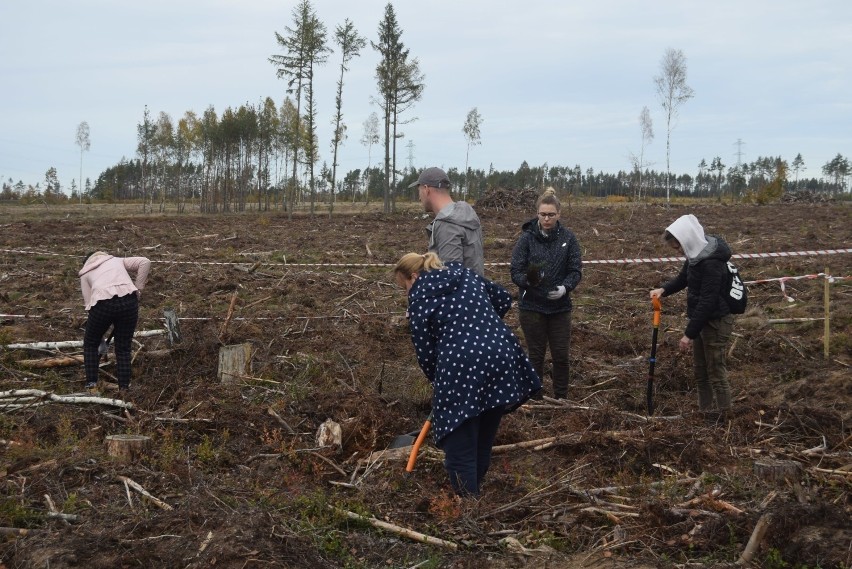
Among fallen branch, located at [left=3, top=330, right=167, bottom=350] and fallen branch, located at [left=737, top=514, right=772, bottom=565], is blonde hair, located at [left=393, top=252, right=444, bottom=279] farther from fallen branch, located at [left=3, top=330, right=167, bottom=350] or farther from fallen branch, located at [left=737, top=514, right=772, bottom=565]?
fallen branch, located at [left=3, top=330, right=167, bottom=350]

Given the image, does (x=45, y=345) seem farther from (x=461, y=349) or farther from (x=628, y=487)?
(x=628, y=487)

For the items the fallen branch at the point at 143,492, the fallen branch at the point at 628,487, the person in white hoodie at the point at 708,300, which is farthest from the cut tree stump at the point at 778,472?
the fallen branch at the point at 143,492

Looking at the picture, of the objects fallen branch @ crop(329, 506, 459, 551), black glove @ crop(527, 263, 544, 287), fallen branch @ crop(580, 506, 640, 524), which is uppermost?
black glove @ crop(527, 263, 544, 287)

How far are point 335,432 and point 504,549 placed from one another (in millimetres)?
2065

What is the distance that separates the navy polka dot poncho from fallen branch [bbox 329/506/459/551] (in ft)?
1.84

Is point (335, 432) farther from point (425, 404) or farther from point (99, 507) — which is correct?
point (99, 507)

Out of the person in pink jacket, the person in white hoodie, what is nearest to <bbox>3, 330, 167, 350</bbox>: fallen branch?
the person in pink jacket

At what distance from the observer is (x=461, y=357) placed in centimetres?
423

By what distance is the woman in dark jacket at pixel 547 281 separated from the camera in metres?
6.36

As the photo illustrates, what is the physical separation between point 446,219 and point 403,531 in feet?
7.35

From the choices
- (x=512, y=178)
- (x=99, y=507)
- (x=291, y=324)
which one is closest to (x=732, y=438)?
(x=99, y=507)

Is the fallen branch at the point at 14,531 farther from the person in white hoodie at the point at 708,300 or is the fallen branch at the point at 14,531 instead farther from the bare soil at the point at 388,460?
the person in white hoodie at the point at 708,300

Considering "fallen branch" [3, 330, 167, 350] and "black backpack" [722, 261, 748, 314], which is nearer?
"black backpack" [722, 261, 748, 314]

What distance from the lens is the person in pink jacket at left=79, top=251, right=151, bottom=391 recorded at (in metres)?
6.77
